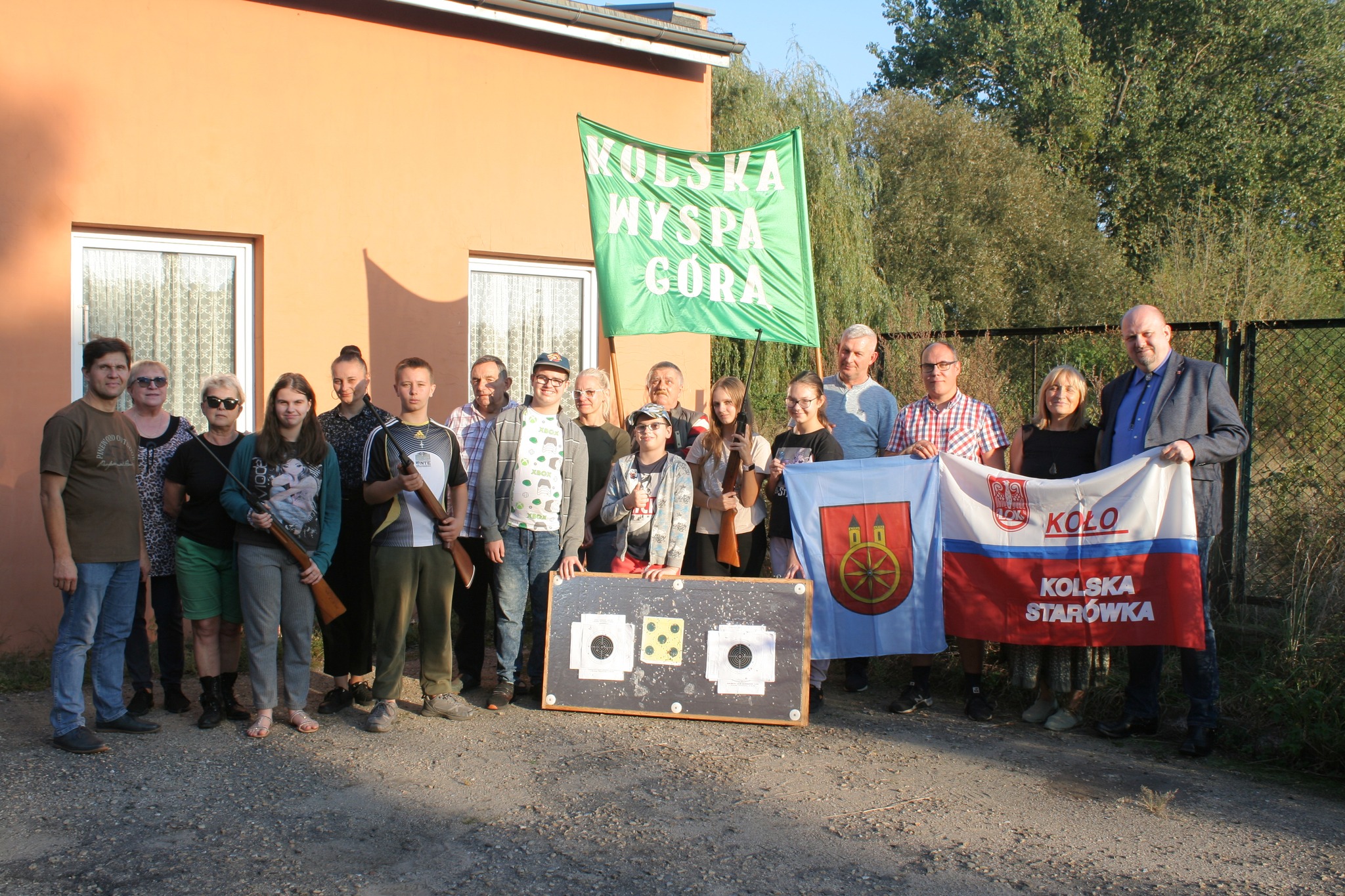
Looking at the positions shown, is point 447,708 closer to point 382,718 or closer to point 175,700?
point 382,718

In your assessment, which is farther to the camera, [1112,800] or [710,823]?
[1112,800]

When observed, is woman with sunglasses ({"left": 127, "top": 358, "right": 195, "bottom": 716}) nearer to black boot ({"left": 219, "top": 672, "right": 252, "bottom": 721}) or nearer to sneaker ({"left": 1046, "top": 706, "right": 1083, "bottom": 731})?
black boot ({"left": 219, "top": 672, "right": 252, "bottom": 721})

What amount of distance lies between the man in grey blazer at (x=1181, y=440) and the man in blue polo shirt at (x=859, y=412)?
1.34m

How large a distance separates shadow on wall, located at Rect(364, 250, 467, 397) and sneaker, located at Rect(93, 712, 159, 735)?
2995mm

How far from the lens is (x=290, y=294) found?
745 centimetres

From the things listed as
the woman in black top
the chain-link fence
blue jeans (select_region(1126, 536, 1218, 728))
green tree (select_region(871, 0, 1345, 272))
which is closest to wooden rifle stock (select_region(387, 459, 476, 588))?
the woman in black top

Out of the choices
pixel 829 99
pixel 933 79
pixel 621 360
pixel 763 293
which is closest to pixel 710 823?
pixel 763 293

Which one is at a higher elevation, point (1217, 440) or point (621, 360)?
point (621, 360)

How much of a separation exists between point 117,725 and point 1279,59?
106ft

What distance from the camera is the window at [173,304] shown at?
7012 mm

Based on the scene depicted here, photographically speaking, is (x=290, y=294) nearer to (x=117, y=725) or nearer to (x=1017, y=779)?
(x=117, y=725)

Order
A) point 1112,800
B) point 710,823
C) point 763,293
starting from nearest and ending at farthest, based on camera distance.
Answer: point 710,823, point 1112,800, point 763,293

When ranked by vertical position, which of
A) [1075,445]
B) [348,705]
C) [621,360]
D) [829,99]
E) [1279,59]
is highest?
[1279,59]

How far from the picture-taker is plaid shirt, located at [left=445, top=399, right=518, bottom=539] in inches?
237
